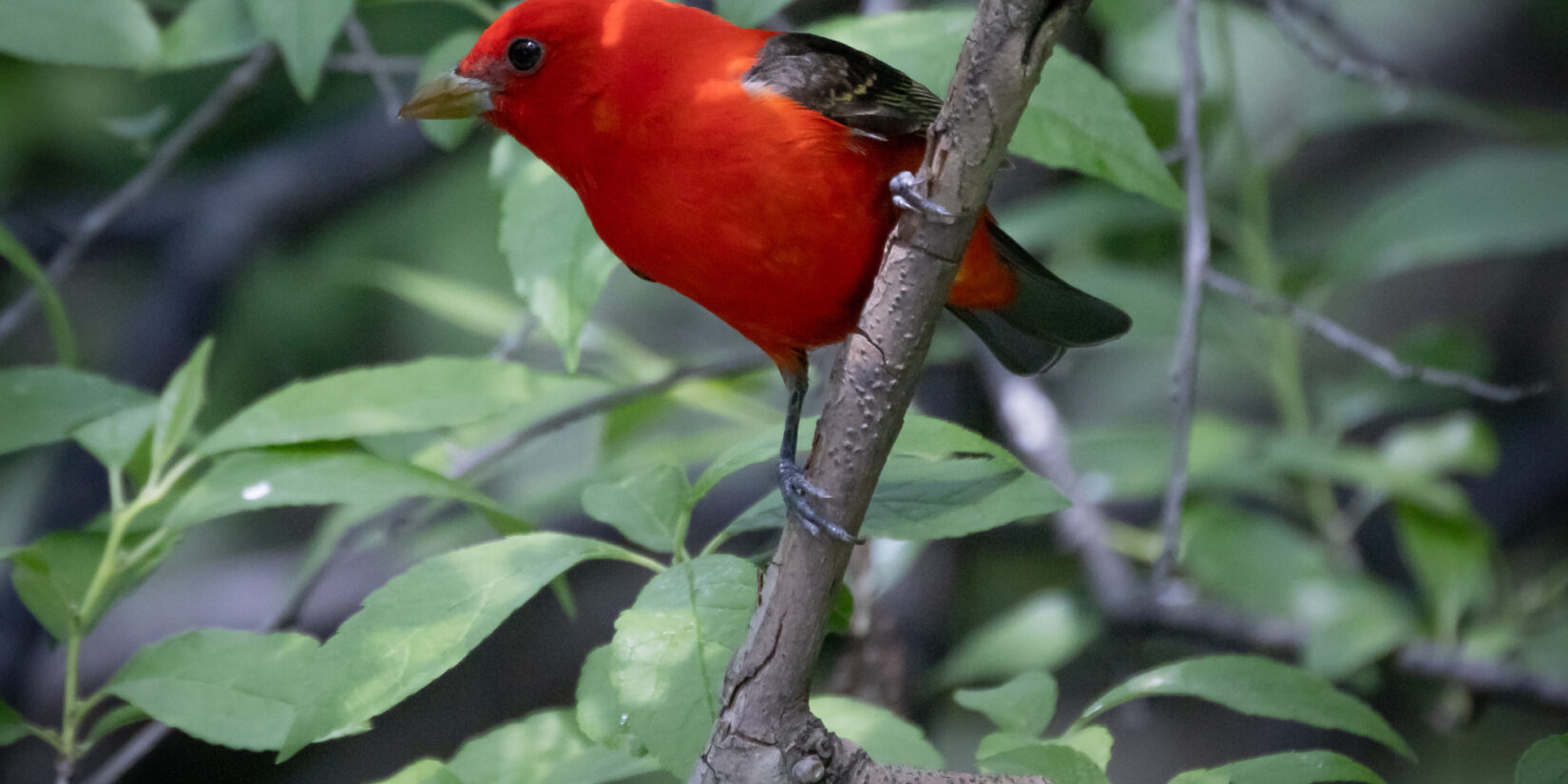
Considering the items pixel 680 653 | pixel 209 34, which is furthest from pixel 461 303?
pixel 680 653

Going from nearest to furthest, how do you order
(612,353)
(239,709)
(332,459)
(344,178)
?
(239,709) → (332,459) → (612,353) → (344,178)

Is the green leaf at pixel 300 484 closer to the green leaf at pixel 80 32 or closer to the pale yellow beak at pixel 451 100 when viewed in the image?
the pale yellow beak at pixel 451 100

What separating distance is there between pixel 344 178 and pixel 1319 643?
3460mm

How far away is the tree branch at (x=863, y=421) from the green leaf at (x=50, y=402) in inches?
53.4

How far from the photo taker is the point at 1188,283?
2.23 metres

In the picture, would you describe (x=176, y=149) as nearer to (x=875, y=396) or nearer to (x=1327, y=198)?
(x=875, y=396)

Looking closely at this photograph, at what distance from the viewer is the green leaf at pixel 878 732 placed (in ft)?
5.32

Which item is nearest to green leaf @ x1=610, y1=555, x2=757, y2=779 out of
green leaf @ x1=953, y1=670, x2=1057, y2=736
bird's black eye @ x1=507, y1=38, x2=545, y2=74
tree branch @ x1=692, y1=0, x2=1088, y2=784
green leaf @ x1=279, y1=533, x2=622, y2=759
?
tree branch @ x1=692, y1=0, x2=1088, y2=784

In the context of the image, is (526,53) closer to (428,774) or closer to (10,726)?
(428,774)

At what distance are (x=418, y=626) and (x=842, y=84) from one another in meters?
1.00

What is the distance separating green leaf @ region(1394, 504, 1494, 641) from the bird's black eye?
2648 millimetres

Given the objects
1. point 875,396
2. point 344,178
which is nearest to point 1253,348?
point 875,396

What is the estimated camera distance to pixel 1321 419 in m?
3.96

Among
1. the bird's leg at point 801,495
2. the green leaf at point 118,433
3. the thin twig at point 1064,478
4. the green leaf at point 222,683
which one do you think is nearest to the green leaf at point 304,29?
the green leaf at point 118,433
